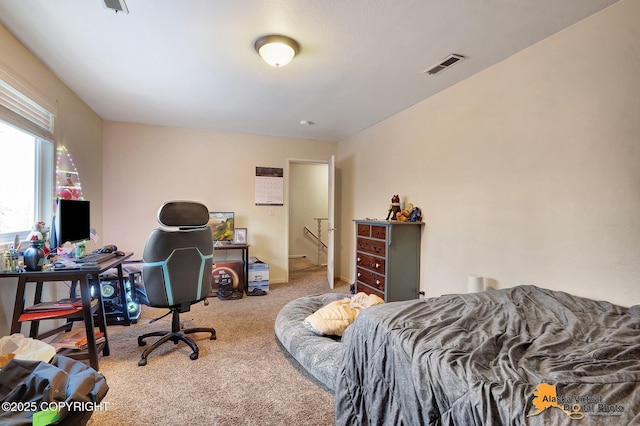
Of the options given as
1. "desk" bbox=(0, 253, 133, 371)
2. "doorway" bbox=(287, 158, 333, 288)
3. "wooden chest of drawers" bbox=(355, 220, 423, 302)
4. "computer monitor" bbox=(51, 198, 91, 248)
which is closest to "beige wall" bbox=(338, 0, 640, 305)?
"wooden chest of drawers" bbox=(355, 220, 423, 302)

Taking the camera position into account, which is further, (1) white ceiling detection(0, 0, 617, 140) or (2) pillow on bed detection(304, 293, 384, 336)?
(2) pillow on bed detection(304, 293, 384, 336)

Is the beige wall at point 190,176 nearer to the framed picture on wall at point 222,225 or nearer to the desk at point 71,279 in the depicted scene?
the framed picture on wall at point 222,225

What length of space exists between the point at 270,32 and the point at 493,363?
2295 mm

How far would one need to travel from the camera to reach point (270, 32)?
198 centimetres

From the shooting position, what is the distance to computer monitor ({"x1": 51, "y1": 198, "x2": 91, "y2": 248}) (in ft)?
7.56

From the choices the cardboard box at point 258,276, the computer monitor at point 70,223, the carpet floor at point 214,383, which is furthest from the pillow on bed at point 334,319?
the computer monitor at point 70,223

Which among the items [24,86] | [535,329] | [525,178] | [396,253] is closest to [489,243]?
[525,178]

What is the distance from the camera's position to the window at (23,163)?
2.09 m

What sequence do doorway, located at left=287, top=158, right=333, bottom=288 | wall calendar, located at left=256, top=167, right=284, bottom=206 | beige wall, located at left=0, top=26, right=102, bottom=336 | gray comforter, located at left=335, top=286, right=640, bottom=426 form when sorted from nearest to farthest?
1. gray comforter, located at left=335, top=286, right=640, bottom=426
2. beige wall, located at left=0, top=26, right=102, bottom=336
3. wall calendar, located at left=256, top=167, right=284, bottom=206
4. doorway, located at left=287, top=158, right=333, bottom=288

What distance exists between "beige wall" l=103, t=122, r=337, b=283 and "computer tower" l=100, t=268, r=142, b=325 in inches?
51.8

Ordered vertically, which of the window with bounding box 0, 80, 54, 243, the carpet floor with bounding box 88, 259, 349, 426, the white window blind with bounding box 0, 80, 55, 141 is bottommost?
the carpet floor with bounding box 88, 259, 349, 426

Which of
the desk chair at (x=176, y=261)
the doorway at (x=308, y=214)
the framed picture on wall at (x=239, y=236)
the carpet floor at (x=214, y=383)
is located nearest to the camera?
the carpet floor at (x=214, y=383)

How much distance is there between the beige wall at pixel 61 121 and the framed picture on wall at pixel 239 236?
1788 millimetres

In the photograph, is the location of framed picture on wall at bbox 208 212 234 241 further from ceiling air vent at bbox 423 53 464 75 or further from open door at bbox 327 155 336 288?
ceiling air vent at bbox 423 53 464 75
